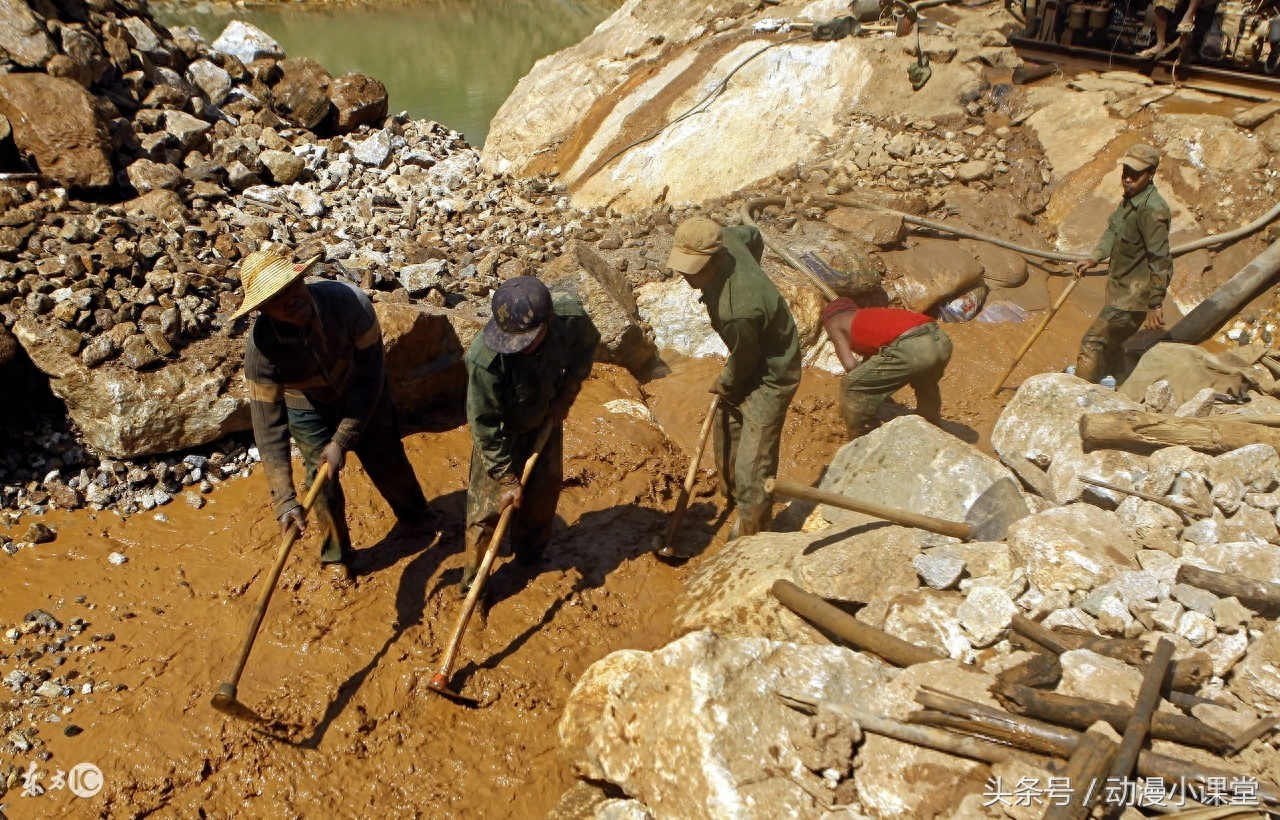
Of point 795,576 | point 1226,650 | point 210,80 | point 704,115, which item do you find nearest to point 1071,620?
point 1226,650

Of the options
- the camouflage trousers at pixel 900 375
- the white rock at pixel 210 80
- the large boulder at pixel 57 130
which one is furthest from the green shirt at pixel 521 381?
the white rock at pixel 210 80

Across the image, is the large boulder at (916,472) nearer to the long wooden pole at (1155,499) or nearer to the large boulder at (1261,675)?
the long wooden pole at (1155,499)

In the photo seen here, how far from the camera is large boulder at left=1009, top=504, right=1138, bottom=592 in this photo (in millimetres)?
3335

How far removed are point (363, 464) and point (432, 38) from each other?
697 inches

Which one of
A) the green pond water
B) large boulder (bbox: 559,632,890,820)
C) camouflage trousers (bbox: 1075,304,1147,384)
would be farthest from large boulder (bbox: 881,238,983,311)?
the green pond water

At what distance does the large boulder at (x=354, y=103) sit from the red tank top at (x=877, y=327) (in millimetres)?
7121

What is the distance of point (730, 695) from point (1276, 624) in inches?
77.9

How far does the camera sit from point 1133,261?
5.66 metres

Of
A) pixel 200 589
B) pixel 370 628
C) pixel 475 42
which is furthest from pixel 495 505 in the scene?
pixel 475 42

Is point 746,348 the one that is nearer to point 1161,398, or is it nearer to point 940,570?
point 940,570

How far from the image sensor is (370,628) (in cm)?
416

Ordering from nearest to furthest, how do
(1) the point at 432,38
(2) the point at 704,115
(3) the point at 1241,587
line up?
(3) the point at 1241,587 < (2) the point at 704,115 < (1) the point at 432,38

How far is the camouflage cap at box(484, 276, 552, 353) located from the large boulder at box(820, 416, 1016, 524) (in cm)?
192

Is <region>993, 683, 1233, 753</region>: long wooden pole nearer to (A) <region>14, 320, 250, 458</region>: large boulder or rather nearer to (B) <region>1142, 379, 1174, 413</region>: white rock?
(B) <region>1142, 379, 1174, 413</region>: white rock
